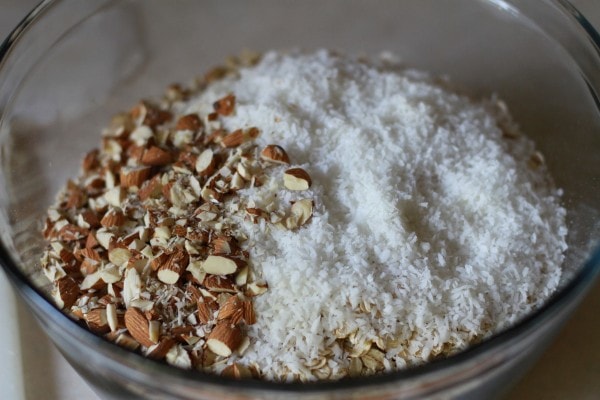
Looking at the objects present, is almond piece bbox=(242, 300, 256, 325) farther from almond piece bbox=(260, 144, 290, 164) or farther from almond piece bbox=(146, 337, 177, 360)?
almond piece bbox=(260, 144, 290, 164)

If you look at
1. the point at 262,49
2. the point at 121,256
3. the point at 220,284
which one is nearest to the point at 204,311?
the point at 220,284

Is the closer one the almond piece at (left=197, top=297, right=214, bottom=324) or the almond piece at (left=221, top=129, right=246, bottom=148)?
the almond piece at (left=197, top=297, right=214, bottom=324)

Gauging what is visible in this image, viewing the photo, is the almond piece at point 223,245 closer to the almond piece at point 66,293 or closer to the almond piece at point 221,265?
the almond piece at point 221,265

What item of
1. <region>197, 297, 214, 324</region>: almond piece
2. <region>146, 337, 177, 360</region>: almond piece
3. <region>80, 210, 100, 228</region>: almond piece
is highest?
<region>197, 297, 214, 324</region>: almond piece

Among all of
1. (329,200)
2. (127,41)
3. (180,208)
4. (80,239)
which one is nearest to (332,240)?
(329,200)

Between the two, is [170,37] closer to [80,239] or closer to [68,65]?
[68,65]

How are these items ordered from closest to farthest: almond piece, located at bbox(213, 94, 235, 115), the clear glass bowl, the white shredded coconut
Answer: the clear glass bowl
the white shredded coconut
almond piece, located at bbox(213, 94, 235, 115)

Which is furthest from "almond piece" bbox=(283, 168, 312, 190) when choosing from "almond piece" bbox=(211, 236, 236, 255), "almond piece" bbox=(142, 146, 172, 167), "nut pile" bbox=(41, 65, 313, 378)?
"almond piece" bbox=(142, 146, 172, 167)

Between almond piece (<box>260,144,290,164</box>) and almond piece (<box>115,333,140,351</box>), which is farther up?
almond piece (<box>260,144,290,164</box>)
